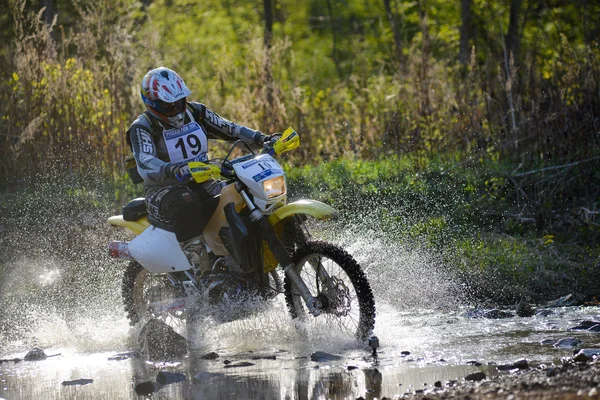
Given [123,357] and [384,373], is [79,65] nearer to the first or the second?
[123,357]

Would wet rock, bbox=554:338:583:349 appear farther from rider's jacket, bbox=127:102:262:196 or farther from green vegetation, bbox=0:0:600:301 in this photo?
rider's jacket, bbox=127:102:262:196

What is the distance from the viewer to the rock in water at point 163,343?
7.38m

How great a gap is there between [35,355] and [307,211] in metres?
2.29

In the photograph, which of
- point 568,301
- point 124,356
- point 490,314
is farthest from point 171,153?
point 568,301

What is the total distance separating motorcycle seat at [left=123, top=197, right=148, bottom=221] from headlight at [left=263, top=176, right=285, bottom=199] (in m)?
1.34

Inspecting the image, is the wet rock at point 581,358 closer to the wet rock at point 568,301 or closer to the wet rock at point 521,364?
the wet rock at point 521,364

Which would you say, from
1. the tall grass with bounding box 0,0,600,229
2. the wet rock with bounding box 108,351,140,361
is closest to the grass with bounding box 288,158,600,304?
the tall grass with bounding box 0,0,600,229

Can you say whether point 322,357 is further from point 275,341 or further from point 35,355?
point 35,355

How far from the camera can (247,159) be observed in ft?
23.9

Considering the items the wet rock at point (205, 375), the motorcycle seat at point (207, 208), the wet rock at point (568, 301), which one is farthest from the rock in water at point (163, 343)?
the wet rock at point (568, 301)

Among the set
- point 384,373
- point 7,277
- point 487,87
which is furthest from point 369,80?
point 384,373

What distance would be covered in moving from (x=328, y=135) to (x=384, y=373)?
8.48m

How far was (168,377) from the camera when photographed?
6.43 metres

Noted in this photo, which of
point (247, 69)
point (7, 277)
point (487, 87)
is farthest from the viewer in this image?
point (247, 69)
